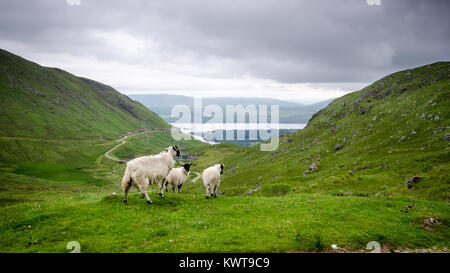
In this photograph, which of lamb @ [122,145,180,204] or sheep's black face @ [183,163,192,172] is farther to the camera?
sheep's black face @ [183,163,192,172]

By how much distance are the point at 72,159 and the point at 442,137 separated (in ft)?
693

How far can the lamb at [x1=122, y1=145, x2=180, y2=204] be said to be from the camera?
55.4 feet

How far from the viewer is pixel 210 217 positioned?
15.5m

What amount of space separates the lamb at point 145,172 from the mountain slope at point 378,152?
2012cm

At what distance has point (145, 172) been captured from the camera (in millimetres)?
17375

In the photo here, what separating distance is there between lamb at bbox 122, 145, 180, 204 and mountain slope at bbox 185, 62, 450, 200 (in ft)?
66.0

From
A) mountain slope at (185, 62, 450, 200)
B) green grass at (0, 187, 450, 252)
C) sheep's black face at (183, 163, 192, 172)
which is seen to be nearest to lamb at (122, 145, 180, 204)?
green grass at (0, 187, 450, 252)

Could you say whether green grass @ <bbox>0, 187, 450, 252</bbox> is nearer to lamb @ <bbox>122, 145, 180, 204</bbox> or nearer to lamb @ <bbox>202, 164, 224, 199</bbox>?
lamb @ <bbox>122, 145, 180, 204</bbox>

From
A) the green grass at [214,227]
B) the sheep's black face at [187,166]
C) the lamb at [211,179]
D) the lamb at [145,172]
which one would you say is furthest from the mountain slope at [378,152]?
the lamb at [145,172]

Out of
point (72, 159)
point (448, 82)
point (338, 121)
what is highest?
point (448, 82)

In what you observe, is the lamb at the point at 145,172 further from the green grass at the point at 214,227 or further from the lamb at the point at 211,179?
the lamb at the point at 211,179

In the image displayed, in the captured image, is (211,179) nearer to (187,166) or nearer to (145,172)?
(187,166)
